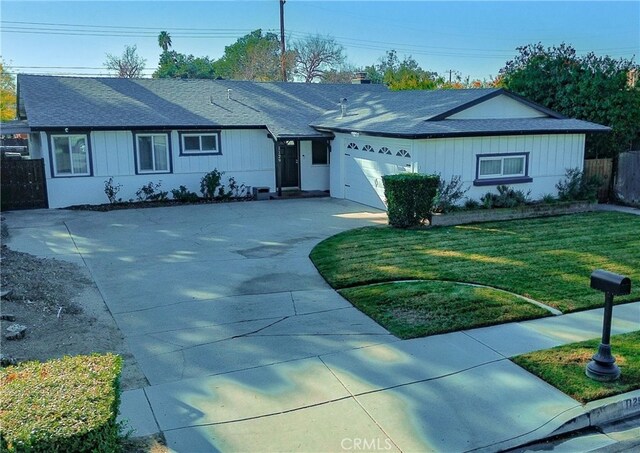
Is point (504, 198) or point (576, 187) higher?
point (576, 187)

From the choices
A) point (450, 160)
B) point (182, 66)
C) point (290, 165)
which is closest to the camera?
point (450, 160)

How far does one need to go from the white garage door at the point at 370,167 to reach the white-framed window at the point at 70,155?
8.15 m

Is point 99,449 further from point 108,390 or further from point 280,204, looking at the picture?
point 280,204

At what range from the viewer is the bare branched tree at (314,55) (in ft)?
195

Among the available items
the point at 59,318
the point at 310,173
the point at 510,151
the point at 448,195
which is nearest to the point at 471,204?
the point at 448,195

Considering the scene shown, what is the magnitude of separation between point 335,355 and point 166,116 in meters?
14.1

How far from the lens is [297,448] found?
14.8 ft

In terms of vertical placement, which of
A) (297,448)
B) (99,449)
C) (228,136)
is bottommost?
(297,448)

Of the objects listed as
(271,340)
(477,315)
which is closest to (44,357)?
(271,340)

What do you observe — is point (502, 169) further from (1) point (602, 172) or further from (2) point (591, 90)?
(2) point (591, 90)

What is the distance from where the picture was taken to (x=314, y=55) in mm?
59500

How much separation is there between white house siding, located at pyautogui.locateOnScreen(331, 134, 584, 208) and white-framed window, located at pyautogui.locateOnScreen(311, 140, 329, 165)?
1.26m

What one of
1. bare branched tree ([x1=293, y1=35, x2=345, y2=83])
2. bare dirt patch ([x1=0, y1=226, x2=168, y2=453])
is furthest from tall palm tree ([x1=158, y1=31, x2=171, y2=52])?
bare dirt patch ([x1=0, y1=226, x2=168, y2=453])

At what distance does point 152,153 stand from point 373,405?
48.1ft
